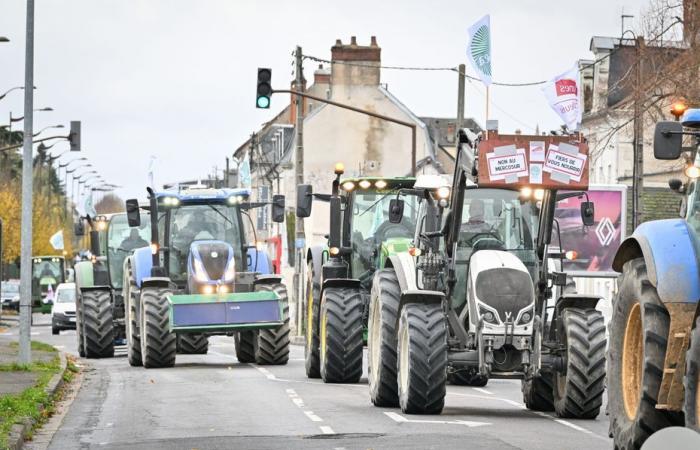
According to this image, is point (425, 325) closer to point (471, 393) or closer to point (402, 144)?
point (471, 393)

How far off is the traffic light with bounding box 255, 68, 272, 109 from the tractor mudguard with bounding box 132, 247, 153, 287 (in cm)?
485

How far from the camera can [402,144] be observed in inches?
3403

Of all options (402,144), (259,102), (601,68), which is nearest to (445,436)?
(259,102)

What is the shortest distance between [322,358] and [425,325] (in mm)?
6447

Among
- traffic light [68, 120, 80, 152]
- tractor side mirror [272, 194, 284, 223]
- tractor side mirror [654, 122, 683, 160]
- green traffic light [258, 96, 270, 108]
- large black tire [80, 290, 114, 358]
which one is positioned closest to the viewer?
tractor side mirror [654, 122, 683, 160]

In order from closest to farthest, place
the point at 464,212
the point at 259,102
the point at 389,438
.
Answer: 1. the point at 389,438
2. the point at 464,212
3. the point at 259,102

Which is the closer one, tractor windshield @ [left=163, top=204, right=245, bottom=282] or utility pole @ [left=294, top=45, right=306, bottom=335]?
tractor windshield @ [left=163, top=204, right=245, bottom=282]

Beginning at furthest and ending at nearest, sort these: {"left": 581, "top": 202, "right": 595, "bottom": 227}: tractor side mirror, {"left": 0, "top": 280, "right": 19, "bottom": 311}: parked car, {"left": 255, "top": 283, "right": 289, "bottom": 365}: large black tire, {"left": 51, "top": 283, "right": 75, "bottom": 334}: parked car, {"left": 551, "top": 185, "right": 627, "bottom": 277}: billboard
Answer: {"left": 0, "top": 280, "right": 19, "bottom": 311}: parked car
{"left": 51, "top": 283, "right": 75, "bottom": 334}: parked car
{"left": 551, "top": 185, "right": 627, "bottom": 277}: billboard
{"left": 255, "top": 283, "right": 289, "bottom": 365}: large black tire
{"left": 581, "top": 202, "right": 595, "bottom": 227}: tractor side mirror

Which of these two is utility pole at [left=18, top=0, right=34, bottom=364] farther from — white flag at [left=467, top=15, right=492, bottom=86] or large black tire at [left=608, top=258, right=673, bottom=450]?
large black tire at [left=608, top=258, right=673, bottom=450]

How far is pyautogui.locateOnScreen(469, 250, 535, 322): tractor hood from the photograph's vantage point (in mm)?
18375

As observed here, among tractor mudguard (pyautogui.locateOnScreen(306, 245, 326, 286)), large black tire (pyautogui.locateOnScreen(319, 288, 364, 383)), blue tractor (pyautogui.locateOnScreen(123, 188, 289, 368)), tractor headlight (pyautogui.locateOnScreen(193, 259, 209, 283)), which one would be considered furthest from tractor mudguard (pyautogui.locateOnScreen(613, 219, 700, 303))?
tractor headlight (pyautogui.locateOnScreen(193, 259, 209, 283))

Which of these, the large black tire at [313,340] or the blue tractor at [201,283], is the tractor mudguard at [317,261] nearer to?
the large black tire at [313,340]

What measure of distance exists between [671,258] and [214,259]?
59.7 ft

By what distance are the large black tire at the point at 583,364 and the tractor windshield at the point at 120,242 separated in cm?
1877
